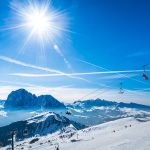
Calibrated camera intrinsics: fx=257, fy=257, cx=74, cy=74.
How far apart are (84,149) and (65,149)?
713 cm

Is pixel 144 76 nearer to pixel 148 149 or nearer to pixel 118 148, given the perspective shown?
pixel 148 149

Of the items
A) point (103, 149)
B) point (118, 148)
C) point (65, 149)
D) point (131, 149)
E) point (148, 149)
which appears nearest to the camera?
point (148, 149)

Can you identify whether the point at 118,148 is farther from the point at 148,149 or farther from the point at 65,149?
the point at 65,149

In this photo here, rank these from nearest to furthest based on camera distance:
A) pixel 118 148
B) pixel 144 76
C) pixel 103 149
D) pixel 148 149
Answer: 1. pixel 144 76
2. pixel 148 149
3. pixel 118 148
4. pixel 103 149

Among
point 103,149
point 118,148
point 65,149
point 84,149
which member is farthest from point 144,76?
point 65,149

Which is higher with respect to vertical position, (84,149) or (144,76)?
(144,76)

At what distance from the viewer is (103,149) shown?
39781 millimetres

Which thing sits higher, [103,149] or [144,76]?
[144,76]

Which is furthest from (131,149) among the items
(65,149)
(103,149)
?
(65,149)

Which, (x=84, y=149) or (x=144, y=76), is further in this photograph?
(x=84, y=149)

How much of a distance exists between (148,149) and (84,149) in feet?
59.1

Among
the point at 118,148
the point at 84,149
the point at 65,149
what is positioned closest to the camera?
the point at 118,148

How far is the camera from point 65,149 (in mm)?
53250

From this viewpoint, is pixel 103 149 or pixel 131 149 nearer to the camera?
pixel 131 149
